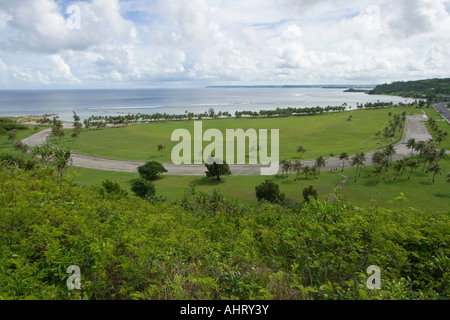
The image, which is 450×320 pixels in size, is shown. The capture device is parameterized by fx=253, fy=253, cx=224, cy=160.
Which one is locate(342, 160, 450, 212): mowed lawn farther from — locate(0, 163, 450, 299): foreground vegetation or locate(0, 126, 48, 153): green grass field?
locate(0, 126, 48, 153): green grass field

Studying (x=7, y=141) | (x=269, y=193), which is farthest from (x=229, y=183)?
(x=7, y=141)

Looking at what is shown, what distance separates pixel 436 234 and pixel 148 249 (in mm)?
11082

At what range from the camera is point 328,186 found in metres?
50.7

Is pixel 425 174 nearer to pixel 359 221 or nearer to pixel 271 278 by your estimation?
pixel 359 221

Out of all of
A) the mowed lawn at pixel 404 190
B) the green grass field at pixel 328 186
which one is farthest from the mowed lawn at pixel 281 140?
the mowed lawn at pixel 404 190

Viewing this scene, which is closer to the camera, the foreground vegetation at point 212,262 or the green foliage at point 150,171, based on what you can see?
the foreground vegetation at point 212,262

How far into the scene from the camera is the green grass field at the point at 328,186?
4338 centimetres

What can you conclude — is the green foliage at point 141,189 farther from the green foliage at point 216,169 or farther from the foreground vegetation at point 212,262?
the foreground vegetation at point 212,262

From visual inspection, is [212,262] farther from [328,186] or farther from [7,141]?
[7,141]

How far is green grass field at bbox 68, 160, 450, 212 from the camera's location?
43375 mm

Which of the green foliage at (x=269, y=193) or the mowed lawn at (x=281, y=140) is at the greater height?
the mowed lawn at (x=281, y=140)

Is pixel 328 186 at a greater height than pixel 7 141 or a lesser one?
lesser
